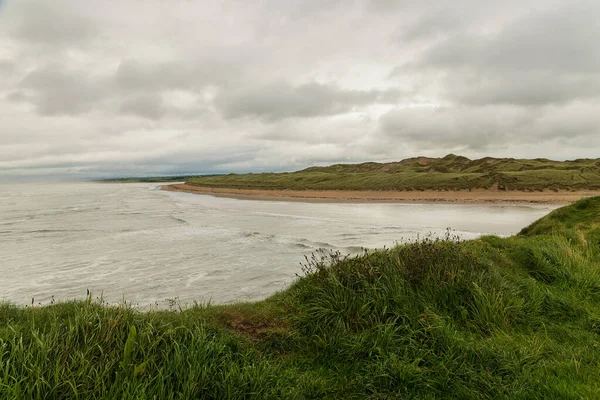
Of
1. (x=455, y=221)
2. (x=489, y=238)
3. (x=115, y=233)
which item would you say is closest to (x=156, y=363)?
(x=489, y=238)

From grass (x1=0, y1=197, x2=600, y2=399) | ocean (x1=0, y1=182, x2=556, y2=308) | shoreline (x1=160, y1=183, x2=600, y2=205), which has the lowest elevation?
ocean (x1=0, y1=182, x2=556, y2=308)

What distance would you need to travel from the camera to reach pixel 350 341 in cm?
476

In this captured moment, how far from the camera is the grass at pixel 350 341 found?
3465 mm

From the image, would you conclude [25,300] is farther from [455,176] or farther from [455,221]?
[455,176]

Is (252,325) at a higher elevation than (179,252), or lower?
higher

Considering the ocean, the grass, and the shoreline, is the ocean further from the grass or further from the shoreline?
the shoreline

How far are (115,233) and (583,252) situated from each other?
2414 cm

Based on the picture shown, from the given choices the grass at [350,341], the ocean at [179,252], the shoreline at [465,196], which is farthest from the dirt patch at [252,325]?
the shoreline at [465,196]

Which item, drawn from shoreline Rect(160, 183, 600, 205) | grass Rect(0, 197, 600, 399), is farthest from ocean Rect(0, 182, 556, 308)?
shoreline Rect(160, 183, 600, 205)

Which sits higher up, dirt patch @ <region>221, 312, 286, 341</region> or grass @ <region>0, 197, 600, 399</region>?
grass @ <region>0, 197, 600, 399</region>

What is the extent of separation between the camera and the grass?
346 centimetres

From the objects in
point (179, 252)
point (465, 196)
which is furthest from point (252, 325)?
point (465, 196)

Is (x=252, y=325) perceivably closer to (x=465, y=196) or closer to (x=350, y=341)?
(x=350, y=341)

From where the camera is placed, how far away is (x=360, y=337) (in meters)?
4.80
